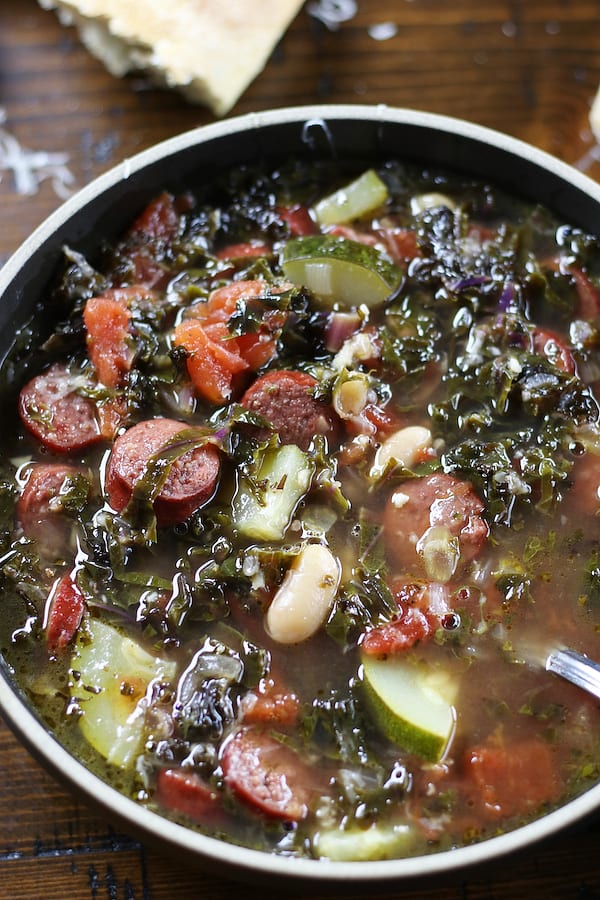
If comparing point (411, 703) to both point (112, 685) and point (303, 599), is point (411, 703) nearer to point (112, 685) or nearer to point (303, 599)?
point (303, 599)

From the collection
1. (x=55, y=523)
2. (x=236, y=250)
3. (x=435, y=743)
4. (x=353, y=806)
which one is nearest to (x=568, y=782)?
(x=435, y=743)

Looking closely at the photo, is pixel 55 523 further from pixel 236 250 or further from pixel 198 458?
pixel 236 250

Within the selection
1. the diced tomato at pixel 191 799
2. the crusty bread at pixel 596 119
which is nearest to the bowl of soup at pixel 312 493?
the diced tomato at pixel 191 799

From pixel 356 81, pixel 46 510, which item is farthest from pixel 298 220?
pixel 46 510

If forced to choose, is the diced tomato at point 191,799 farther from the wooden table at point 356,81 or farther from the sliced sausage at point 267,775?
the wooden table at point 356,81

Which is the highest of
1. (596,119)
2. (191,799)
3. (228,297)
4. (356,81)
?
(596,119)

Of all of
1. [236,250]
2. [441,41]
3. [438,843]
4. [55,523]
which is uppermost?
[441,41]

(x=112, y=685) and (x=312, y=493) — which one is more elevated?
(x=312, y=493)

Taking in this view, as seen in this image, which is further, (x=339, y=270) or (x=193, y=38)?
(x=193, y=38)
